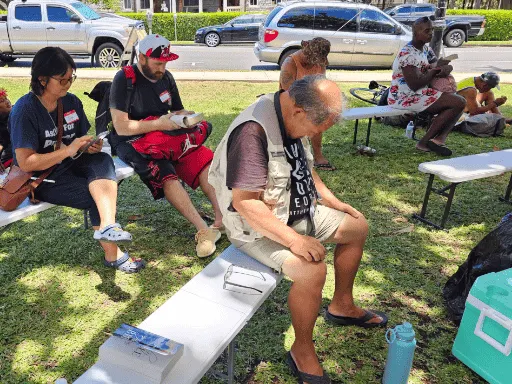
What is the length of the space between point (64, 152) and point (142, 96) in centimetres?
90

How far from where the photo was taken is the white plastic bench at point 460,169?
12.0 feet

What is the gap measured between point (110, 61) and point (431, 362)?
11.2m

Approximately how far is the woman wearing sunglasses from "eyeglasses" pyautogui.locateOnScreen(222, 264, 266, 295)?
842 mm

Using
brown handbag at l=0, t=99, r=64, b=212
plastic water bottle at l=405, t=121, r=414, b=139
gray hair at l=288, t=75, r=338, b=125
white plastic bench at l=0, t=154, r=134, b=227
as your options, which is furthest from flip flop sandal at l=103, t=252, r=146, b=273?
plastic water bottle at l=405, t=121, r=414, b=139

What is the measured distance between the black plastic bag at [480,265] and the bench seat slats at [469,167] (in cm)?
72

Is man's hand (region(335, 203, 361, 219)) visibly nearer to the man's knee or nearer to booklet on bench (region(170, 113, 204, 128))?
the man's knee

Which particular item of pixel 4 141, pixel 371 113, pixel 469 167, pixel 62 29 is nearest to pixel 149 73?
pixel 4 141

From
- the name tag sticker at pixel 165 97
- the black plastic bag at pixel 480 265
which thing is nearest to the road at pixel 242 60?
the name tag sticker at pixel 165 97

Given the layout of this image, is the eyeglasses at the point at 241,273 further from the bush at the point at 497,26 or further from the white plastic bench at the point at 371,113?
the bush at the point at 497,26

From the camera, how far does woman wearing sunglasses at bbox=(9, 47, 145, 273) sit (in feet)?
9.33

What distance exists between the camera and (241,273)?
2359 mm

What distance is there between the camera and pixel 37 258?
3.36 m

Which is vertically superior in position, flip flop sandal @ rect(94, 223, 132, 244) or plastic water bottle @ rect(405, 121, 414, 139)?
flip flop sandal @ rect(94, 223, 132, 244)

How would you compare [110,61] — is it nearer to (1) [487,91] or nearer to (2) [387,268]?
(1) [487,91]
